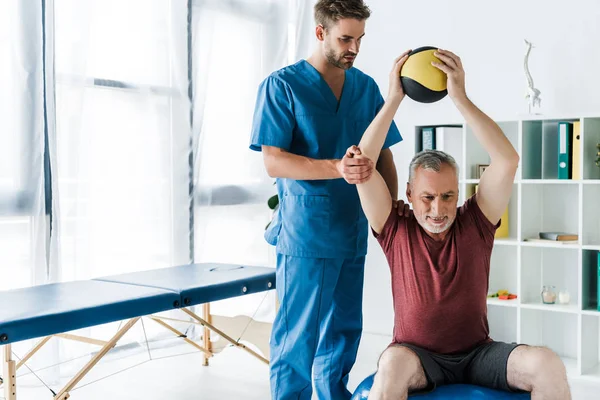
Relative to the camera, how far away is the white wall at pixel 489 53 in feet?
10.3

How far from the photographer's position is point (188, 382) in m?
2.99

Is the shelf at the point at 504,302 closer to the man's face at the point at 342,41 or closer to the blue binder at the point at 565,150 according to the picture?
the blue binder at the point at 565,150

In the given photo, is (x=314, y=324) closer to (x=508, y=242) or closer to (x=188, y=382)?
(x=188, y=382)

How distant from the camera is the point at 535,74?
327 cm

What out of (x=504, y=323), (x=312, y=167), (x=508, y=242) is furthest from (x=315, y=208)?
(x=504, y=323)

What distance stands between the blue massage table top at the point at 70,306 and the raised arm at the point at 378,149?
35.7 inches

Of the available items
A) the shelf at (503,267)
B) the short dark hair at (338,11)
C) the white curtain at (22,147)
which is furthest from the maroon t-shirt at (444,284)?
the white curtain at (22,147)

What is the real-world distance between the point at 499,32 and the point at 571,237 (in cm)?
103

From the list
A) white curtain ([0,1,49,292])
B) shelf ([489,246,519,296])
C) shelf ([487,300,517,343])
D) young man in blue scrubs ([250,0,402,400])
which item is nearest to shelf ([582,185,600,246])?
shelf ([489,246,519,296])

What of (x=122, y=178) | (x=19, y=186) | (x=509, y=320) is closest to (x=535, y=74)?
(x=509, y=320)

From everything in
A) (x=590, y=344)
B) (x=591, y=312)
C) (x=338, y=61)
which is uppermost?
(x=338, y=61)

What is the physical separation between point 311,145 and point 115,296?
2.85 feet

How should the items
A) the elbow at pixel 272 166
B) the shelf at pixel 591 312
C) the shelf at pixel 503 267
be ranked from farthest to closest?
the shelf at pixel 503 267
the shelf at pixel 591 312
the elbow at pixel 272 166

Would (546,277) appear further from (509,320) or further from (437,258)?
(437,258)
